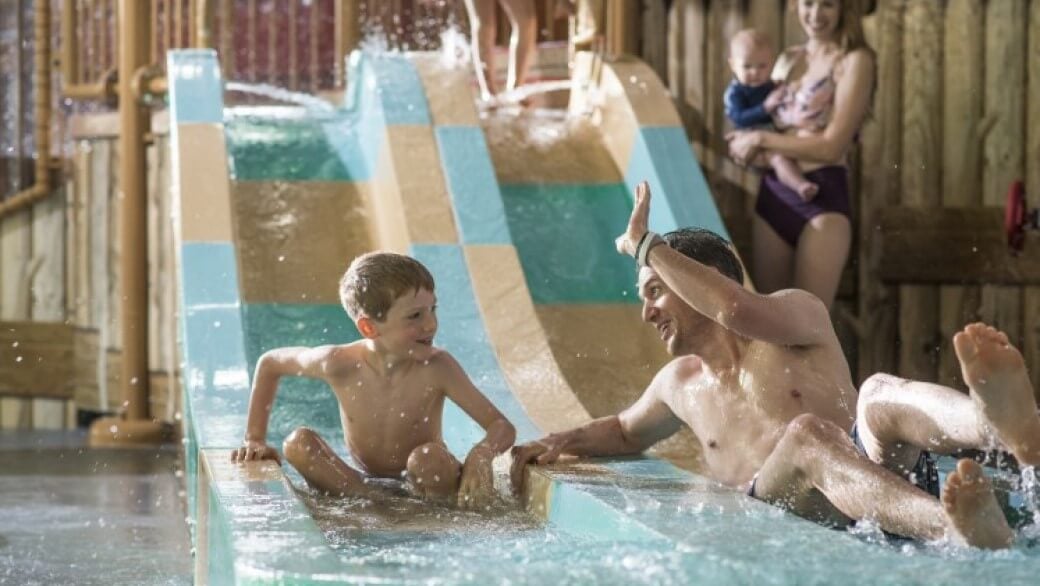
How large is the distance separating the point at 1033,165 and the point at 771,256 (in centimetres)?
144

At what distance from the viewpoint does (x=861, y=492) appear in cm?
308

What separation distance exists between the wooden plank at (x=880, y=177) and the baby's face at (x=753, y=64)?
3.34ft

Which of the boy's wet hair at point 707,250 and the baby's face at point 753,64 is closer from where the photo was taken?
the boy's wet hair at point 707,250

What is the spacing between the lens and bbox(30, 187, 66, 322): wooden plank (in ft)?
29.2

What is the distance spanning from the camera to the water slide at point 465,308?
273 cm

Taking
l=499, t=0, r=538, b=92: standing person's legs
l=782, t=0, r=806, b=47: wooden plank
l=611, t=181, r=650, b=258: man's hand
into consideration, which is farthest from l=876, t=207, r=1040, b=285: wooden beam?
l=611, t=181, r=650, b=258: man's hand

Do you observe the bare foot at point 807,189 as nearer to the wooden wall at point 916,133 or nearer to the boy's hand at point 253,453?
the wooden wall at point 916,133

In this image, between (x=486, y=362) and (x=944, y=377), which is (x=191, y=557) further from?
(x=944, y=377)

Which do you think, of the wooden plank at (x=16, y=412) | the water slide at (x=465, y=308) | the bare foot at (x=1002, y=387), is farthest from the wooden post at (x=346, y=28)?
the bare foot at (x=1002, y=387)

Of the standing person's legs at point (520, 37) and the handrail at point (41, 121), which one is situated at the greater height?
the standing person's legs at point (520, 37)

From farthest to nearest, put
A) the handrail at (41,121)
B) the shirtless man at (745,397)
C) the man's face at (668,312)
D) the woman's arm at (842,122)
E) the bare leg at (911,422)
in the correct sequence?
the handrail at (41,121), the woman's arm at (842,122), the man's face at (668,312), the shirtless man at (745,397), the bare leg at (911,422)

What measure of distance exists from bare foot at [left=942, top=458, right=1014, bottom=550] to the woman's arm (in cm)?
376

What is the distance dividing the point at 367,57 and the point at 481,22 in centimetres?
61

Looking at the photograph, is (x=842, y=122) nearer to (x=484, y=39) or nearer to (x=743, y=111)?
(x=743, y=111)
